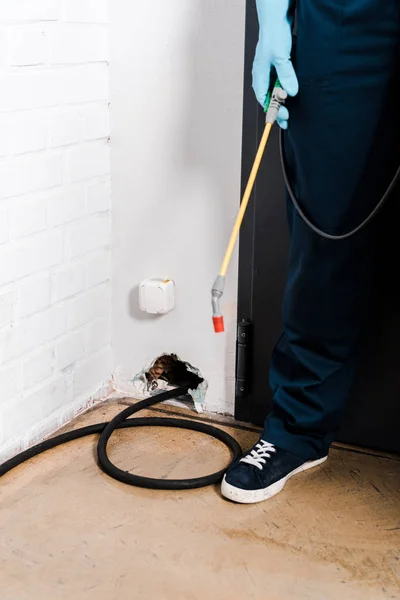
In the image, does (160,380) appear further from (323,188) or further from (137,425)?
(323,188)

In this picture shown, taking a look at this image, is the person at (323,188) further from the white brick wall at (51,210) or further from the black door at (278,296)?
the white brick wall at (51,210)

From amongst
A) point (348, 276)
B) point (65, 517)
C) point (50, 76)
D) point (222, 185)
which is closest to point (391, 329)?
point (348, 276)

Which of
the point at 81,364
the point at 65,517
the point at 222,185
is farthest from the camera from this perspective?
the point at 81,364

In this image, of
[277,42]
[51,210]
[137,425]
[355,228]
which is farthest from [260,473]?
[277,42]

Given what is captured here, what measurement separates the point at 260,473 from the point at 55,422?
558 millimetres

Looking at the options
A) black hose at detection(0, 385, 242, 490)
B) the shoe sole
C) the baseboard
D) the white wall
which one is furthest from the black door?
the baseboard

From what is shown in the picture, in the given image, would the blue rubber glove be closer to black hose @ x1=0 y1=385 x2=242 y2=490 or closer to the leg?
the leg

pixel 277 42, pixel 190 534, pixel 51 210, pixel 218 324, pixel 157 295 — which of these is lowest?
pixel 190 534

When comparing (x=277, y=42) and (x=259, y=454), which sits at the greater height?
(x=277, y=42)

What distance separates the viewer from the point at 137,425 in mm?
1937

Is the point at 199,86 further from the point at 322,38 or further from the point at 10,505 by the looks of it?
the point at 10,505

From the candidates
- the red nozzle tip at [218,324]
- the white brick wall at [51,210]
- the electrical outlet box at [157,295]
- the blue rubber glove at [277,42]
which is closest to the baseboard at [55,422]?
the white brick wall at [51,210]

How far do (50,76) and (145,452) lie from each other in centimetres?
86

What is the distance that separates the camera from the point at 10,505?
5.27 ft
